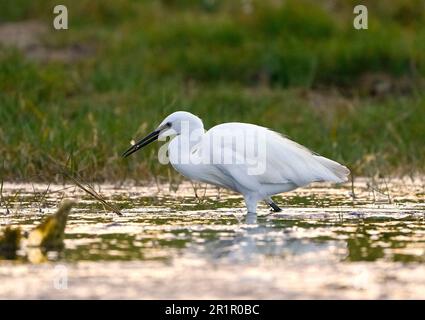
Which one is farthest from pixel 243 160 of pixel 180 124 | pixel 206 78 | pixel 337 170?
pixel 206 78

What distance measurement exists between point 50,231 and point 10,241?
226 mm

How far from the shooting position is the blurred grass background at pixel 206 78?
34.3 feet

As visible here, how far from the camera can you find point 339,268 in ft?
20.1

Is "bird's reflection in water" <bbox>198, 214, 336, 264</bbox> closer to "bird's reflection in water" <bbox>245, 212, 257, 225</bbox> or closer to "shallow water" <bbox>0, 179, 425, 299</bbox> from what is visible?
"shallow water" <bbox>0, 179, 425, 299</bbox>

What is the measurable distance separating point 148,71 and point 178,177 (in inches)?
168

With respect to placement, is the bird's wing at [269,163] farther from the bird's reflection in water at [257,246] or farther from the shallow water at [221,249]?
the bird's reflection in water at [257,246]

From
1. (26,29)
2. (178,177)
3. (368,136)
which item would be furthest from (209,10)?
(178,177)

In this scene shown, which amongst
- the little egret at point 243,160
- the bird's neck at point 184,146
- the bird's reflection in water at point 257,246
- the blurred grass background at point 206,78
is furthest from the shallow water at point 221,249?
the blurred grass background at point 206,78

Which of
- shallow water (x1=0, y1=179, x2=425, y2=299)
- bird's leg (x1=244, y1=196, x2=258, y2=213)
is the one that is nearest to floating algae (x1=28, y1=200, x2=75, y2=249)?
shallow water (x1=0, y1=179, x2=425, y2=299)

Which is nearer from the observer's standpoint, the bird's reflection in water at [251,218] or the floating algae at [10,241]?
the floating algae at [10,241]

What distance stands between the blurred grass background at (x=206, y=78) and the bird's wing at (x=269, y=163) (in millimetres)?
1634

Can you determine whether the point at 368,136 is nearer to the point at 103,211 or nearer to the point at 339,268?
the point at 103,211

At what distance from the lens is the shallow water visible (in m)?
5.62
